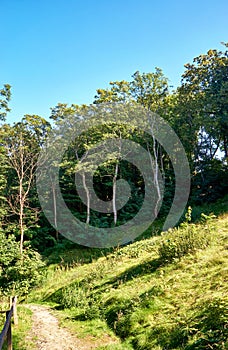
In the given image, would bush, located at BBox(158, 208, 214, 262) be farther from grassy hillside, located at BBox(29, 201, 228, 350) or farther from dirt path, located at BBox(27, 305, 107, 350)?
dirt path, located at BBox(27, 305, 107, 350)

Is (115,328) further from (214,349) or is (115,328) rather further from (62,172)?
(62,172)

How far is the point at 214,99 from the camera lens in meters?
20.0

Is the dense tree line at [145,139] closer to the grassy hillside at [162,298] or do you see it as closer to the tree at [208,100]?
the tree at [208,100]

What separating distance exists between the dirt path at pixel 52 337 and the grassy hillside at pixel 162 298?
0.83 feet

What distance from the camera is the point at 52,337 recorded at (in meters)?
5.82

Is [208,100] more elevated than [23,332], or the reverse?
[208,100]

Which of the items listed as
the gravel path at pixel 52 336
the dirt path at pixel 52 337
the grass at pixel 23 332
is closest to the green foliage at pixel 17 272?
the grass at pixel 23 332

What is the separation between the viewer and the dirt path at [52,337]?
5355 millimetres

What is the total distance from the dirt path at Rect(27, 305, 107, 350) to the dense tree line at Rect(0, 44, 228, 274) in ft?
41.5

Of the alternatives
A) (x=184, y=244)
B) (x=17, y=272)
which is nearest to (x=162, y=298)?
(x=184, y=244)

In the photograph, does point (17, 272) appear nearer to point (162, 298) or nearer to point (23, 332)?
point (23, 332)

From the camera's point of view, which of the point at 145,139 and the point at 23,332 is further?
the point at 145,139

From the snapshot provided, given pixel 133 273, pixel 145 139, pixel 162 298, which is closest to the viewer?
pixel 162 298

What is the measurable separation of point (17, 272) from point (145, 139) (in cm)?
1536
